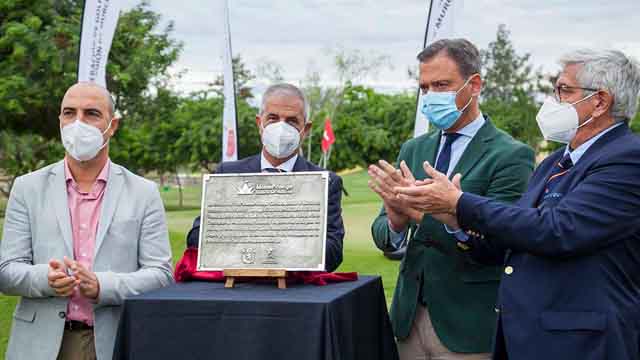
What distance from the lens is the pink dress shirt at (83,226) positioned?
13.2 ft

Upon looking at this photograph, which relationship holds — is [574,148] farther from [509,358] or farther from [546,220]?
[509,358]

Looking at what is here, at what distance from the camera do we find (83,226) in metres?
4.07

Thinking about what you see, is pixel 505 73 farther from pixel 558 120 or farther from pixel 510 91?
pixel 558 120

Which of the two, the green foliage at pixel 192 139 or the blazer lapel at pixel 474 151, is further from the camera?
the green foliage at pixel 192 139

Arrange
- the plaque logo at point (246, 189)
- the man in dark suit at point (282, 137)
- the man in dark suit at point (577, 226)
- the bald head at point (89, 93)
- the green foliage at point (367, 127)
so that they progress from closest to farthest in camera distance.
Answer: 1. the man in dark suit at point (577, 226)
2. the plaque logo at point (246, 189)
3. the bald head at point (89, 93)
4. the man in dark suit at point (282, 137)
5. the green foliage at point (367, 127)

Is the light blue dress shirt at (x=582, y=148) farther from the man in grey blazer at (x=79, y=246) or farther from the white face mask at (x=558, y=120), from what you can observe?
the man in grey blazer at (x=79, y=246)

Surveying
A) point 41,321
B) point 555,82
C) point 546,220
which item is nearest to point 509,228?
point 546,220

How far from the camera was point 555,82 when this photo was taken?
381 centimetres

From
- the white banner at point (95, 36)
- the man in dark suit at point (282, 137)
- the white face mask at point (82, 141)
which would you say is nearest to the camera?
the white face mask at point (82, 141)

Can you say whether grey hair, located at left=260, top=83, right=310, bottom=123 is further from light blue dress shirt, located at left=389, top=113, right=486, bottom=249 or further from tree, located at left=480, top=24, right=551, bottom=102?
tree, located at left=480, top=24, right=551, bottom=102

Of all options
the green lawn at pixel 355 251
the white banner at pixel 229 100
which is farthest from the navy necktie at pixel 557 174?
the white banner at pixel 229 100

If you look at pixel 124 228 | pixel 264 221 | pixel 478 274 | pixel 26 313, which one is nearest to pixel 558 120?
pixel 478 274

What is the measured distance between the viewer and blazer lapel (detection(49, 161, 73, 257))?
3973 millimetres

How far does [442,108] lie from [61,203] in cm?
178
